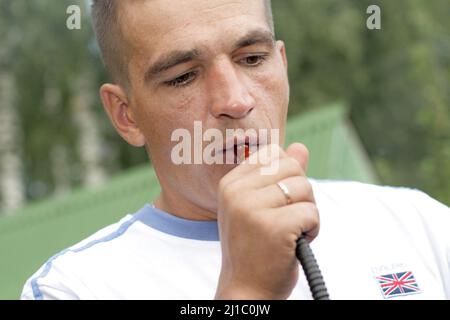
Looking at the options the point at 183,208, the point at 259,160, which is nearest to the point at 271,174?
the point at 259,160

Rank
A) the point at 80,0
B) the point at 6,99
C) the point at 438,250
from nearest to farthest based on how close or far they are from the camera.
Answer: the point at 438,250 → the point at 80,0 → the point at 6,99

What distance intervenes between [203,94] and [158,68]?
166 mm

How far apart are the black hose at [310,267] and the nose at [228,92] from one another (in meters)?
0.50

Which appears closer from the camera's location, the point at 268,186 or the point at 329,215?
the point at 268,186

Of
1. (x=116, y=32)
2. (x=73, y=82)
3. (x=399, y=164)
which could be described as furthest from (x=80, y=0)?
(x=116, y=32)

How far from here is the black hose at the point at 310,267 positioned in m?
1.79

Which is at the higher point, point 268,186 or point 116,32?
point 116,32

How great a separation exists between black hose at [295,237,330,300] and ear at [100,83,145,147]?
949 millimetres

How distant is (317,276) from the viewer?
1820mm

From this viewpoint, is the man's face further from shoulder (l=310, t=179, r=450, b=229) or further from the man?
shoulder (l=310, t=179, r=450, b=229)

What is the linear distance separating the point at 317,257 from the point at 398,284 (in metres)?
0.24

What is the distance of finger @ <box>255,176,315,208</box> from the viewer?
175 cm
